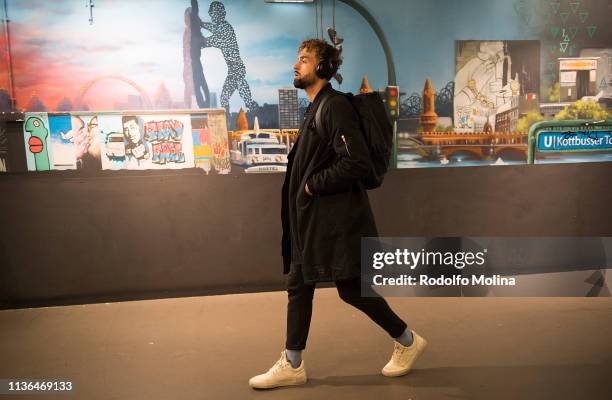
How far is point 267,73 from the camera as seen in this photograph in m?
4.48

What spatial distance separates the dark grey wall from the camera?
433cm

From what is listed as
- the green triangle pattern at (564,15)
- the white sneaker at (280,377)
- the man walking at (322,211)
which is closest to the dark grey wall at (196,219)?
the green triangle pattern at (564,15)

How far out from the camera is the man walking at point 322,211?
2711mm

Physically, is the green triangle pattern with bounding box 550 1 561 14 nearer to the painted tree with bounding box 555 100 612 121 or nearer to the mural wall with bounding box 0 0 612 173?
the mural wall with bounding box 0 0 612 173

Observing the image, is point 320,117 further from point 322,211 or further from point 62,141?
point 62,141

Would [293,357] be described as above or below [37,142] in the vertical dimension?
below

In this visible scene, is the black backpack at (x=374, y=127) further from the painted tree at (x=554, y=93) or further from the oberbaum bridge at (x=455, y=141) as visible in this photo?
the painted tree at (x=554, y=93)

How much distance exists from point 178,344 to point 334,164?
1698 millimetres

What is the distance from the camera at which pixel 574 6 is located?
4844 millimetres

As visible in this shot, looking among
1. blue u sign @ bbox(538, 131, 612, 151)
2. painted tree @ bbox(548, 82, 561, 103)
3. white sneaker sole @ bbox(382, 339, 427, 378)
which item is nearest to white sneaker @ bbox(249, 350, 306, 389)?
white sneaker sole @ bbox(382, 339, 427, 378)

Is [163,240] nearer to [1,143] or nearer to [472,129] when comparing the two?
[1,143]

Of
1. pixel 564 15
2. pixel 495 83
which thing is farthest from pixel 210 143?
pixel 564 15

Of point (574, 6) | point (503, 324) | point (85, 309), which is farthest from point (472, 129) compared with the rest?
point (85, 309)

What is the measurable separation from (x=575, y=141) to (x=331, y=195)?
320 cm
